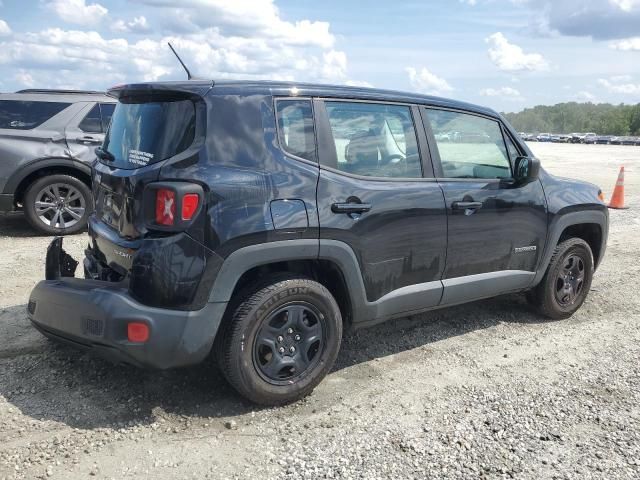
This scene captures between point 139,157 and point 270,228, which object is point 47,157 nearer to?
point 139,157

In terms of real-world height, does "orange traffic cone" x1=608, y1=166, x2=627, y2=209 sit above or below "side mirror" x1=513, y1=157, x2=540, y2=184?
below

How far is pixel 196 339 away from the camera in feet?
10.2

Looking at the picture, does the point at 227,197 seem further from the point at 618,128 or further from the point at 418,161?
the point at 618,128

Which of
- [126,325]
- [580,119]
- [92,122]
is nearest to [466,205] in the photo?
[126,325]

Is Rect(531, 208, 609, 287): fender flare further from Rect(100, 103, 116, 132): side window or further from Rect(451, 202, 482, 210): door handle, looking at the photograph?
Rect(100, 103, 116, 132): side window

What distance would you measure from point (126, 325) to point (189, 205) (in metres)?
0.69

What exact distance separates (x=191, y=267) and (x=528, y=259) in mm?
2813

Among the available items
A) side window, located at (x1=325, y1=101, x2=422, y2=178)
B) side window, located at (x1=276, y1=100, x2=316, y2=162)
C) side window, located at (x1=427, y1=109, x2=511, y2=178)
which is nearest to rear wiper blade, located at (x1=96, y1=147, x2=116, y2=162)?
side window, located at (x1=276, y1=100, x2=316, y2=162)

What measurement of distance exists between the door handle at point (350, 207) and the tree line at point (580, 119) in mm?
137296

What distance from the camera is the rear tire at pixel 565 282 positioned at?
4.92 m

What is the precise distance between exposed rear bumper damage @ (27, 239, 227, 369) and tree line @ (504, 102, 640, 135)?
138221mm

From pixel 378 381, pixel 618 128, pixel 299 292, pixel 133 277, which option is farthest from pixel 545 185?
pixel 618 128

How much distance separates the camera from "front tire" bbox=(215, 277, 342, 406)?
3219 millimetres

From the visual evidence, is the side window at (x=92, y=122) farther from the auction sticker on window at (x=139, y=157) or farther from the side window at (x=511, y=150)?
the side window at (x=511, y=150)
